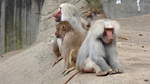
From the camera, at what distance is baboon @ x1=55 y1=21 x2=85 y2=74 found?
27.4ft

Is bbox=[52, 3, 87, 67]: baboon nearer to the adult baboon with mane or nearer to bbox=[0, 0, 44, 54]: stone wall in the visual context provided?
the adult baboon with mane

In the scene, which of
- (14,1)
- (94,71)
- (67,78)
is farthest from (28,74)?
(14,1)

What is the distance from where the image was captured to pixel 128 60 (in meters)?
8.66

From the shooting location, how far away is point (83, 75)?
7359mm

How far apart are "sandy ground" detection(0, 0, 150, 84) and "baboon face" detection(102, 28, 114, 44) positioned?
0.46m

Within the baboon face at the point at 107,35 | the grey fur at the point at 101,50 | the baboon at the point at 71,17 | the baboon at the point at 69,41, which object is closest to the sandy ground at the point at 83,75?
the grey fur at the point at 101,50

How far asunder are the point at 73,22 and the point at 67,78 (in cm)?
122

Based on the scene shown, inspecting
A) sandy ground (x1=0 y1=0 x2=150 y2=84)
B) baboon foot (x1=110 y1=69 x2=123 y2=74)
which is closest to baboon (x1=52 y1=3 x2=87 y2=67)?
sandy ground (x1=0 y1=0 x2=150 y2=84)

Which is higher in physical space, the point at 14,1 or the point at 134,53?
the point at 14,1

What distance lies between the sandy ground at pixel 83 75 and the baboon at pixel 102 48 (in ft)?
0.47

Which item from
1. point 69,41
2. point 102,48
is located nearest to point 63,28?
point 69,41

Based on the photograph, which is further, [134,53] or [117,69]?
[134,53]

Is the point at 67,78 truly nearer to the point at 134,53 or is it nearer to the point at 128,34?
the point at 134,53

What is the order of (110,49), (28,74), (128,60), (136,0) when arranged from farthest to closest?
1. (136,0)
2. (28,74)
3. (128,60)
4. (110,49)
